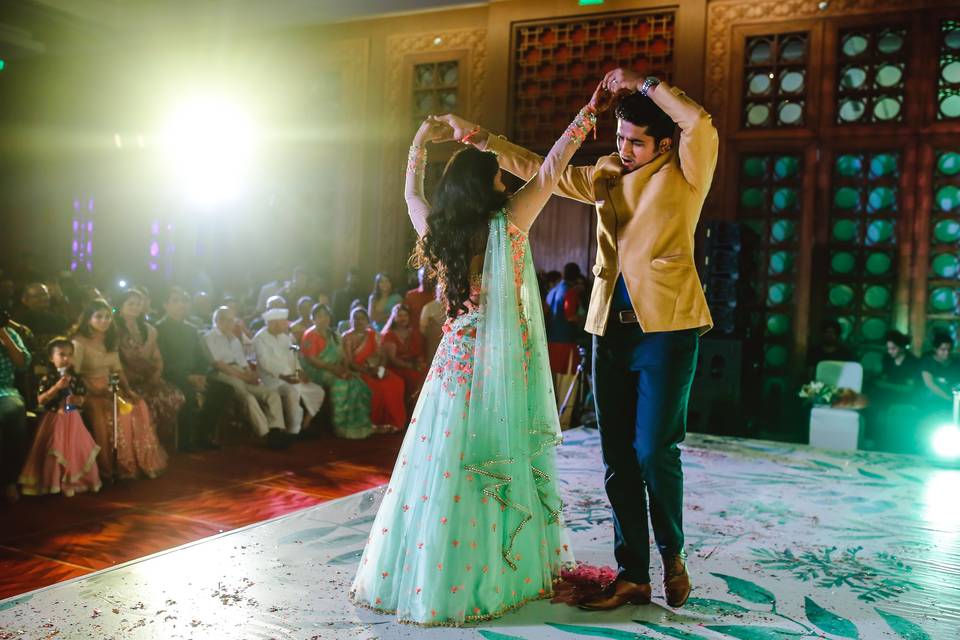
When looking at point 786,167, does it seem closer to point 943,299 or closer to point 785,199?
point 785,199

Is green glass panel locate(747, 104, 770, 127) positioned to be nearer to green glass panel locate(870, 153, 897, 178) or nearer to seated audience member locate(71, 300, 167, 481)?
green glass panel locate(870, 153, 897, 178)

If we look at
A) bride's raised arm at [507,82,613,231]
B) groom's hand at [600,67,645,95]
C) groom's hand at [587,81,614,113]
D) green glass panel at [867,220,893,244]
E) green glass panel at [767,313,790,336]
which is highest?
green glass panel at [867,220,893,244]

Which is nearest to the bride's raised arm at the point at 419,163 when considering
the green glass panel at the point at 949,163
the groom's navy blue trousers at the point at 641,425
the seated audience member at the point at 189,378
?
the groom's navy blue trousers at the point at 641,425

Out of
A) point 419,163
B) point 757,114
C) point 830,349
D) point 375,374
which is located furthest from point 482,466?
point 757,114

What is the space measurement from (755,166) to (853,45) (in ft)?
4.87

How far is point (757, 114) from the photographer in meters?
8.27

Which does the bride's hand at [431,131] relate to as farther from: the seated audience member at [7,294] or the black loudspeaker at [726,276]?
the seated audience member at [7,294]

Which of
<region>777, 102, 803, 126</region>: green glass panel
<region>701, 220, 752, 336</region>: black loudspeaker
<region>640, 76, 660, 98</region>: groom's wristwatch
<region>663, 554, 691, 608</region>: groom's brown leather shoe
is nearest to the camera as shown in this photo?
<region>640, 76, 660, 98</region>: groom's wristwatch

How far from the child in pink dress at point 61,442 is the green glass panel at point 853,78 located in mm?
7404

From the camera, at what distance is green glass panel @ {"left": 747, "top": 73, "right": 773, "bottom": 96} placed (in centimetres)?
821

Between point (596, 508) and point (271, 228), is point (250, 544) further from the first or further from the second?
point (271, 228)

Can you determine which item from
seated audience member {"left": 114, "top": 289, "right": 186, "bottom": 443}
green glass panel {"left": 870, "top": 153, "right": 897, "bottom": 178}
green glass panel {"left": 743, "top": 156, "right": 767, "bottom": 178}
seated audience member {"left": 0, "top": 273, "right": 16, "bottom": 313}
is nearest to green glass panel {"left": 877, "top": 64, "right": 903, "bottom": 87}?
green glass panel {"left": 870, "top": 153, "right": 897, "bottom": 178}

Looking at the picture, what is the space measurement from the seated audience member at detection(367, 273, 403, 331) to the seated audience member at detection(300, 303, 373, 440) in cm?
130

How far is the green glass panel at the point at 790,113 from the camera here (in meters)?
8.08
